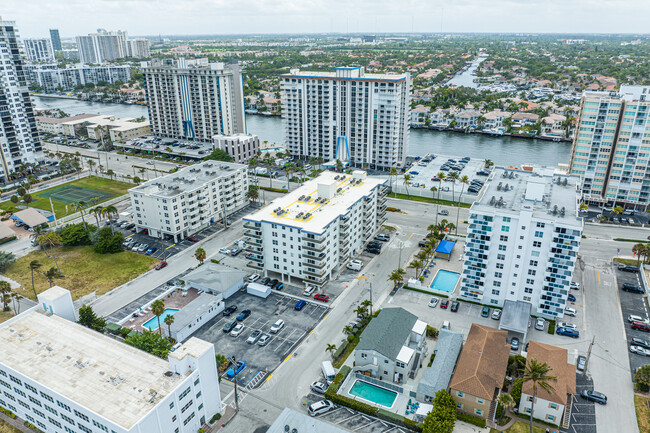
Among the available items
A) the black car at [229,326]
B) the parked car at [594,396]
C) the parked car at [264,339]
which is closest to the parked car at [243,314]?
the black car at [229,326]

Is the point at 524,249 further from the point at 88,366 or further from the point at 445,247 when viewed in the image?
the point at 88,366

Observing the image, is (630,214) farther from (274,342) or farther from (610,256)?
(274,342)

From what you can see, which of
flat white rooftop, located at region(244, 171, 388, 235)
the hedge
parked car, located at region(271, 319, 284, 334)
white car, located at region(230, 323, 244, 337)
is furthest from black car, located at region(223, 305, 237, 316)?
the hedge

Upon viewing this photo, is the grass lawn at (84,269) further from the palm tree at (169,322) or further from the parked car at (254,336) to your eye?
the parked car at (254,336)

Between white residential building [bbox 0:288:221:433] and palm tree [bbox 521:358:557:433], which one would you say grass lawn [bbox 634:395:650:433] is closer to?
palm tree [bbox 521:358:557:433]

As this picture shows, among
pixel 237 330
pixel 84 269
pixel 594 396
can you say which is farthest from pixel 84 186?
pixel 594 396

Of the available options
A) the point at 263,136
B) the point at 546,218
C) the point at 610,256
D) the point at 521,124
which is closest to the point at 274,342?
the point at 546,218
